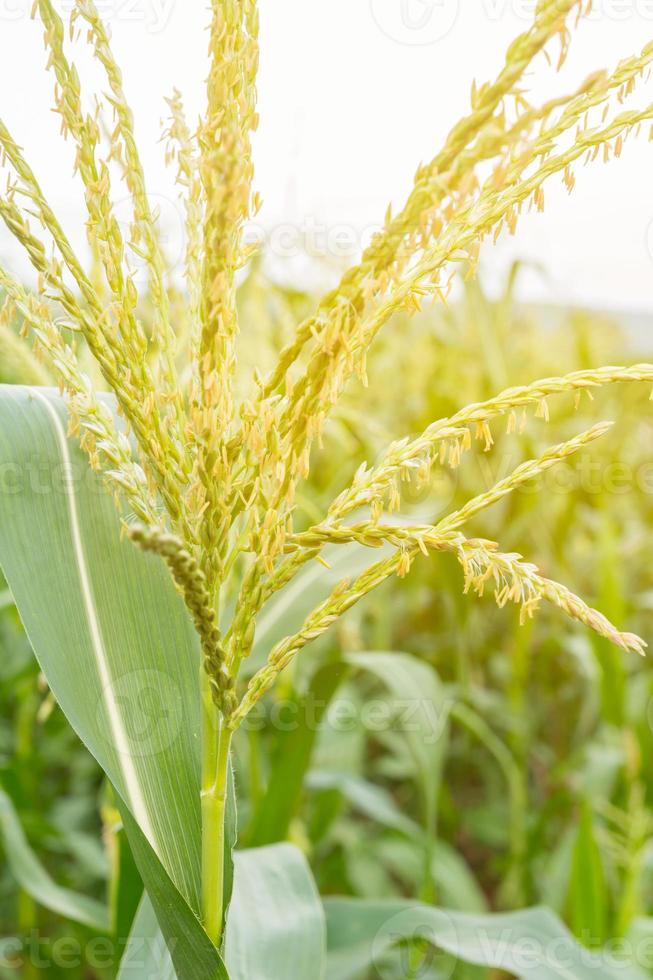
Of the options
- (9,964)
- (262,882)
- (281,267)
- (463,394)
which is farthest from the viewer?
(281,267)

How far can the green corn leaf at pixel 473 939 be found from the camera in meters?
0.93

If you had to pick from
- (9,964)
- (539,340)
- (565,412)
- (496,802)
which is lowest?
(496,802)

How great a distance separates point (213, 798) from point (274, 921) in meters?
0.29

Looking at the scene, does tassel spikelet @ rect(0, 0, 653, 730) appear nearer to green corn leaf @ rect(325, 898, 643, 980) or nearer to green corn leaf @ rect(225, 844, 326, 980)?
green corn leaf @ rect(225, 844, 326, 980)

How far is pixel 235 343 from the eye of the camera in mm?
580

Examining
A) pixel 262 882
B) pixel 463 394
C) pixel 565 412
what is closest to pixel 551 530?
pixel 463 394

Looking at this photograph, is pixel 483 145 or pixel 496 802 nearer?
pixel 483 145

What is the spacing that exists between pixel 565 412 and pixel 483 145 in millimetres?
2451

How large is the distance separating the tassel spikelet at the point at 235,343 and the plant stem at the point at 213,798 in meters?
0.03

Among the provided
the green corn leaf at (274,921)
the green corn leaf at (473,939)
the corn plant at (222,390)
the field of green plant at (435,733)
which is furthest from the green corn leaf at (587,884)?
the corn plant at (222,390)

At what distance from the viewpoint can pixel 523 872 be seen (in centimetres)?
183

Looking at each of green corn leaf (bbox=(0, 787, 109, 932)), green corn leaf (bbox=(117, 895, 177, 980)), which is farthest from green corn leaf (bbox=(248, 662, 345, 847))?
green corn leaf (bbox=(117, 895, 177, 980))

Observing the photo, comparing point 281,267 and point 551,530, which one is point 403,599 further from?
point 281,267

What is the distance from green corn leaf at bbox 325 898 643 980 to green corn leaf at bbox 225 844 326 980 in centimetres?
19
